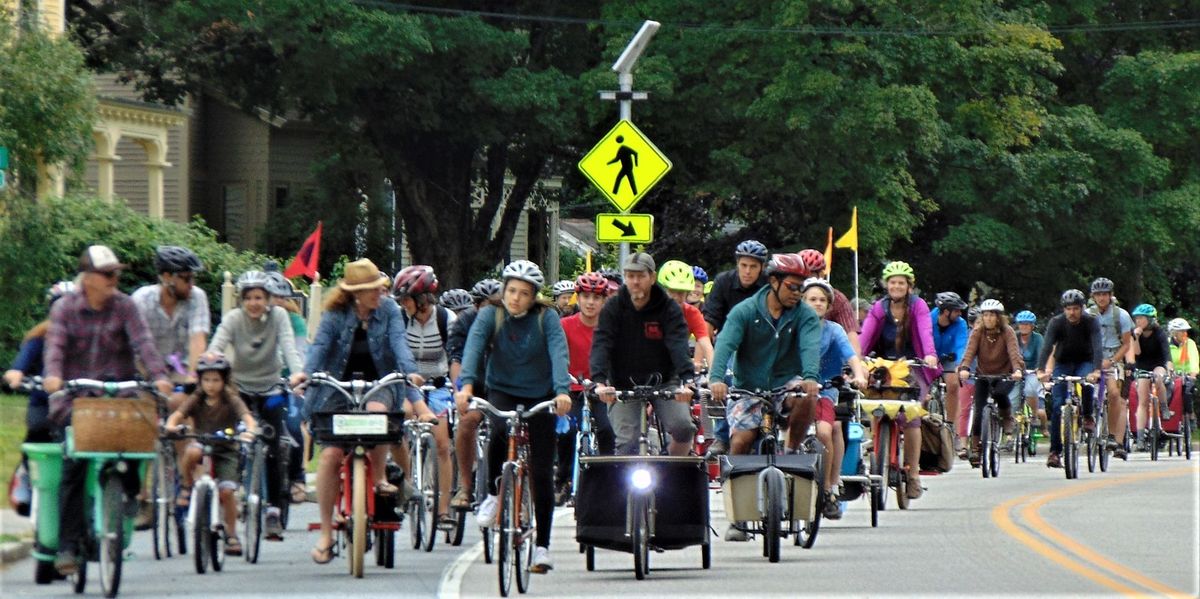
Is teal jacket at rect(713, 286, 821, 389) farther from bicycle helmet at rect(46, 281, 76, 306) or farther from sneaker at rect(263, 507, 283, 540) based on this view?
bicycle helmet at rect(46, 281, 76, 306)

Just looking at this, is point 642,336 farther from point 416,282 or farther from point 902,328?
point 902,328

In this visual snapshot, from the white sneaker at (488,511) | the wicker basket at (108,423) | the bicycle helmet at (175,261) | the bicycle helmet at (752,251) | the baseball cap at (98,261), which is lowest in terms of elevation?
the white sneaker at (488,511)

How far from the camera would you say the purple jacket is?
1761 centimetres

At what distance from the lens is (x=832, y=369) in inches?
605

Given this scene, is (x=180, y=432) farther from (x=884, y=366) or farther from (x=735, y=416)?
(x=884, y=366)

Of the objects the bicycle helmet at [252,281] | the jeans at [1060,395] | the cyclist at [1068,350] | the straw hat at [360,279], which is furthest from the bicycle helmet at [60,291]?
the jeans at [1060,395]

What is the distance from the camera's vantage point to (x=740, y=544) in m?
15.3

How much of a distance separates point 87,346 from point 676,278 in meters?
6.40

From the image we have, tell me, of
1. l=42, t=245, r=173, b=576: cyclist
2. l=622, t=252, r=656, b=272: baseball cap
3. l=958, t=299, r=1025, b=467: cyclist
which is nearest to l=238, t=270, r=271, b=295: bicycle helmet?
l=42, t=245, r=173, b=576: cyclist

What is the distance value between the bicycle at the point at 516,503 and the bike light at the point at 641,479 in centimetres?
66

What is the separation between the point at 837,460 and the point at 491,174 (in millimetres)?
27247

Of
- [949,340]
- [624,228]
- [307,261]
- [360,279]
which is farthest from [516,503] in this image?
[307,261]

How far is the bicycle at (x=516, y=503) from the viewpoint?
38.0 feet

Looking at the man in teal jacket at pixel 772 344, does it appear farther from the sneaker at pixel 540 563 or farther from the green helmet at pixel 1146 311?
the green helmet at pixel 1146 311
